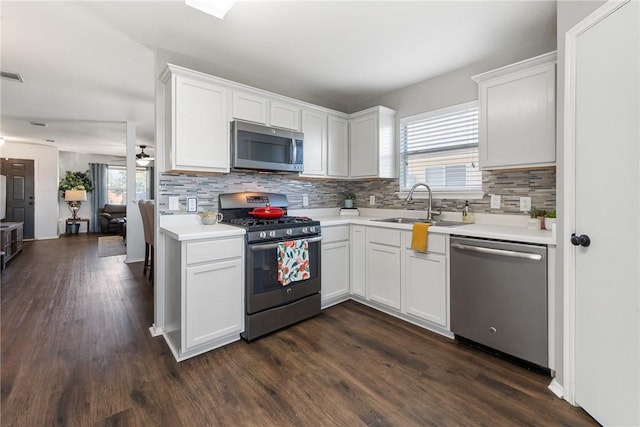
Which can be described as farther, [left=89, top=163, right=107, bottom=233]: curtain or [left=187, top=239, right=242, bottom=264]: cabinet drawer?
[left=89, top=163, right=107, bottom=233]: curtain

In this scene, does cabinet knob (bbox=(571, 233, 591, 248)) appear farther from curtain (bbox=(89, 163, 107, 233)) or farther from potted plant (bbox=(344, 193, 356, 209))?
curtain (bbox=(89, 163, 107, 233))

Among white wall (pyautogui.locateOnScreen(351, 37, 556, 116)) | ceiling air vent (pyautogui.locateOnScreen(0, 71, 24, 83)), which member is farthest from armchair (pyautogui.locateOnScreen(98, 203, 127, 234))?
white wall (pyautogui.locateOnScreen(351, 37, 556, 116))

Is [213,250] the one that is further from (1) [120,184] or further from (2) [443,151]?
(1) [120,184]

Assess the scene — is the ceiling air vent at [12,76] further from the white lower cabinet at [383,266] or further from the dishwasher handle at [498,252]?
the dishwasher handle at [498,252]

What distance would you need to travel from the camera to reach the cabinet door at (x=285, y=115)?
2871mm

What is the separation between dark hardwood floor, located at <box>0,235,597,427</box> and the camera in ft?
4.98

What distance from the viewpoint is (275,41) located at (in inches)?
93.7

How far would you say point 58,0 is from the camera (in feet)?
6.34

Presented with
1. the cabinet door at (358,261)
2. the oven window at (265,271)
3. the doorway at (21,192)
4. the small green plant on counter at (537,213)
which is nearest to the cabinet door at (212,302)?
the oven window at (265,271)

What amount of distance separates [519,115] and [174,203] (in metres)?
2.80

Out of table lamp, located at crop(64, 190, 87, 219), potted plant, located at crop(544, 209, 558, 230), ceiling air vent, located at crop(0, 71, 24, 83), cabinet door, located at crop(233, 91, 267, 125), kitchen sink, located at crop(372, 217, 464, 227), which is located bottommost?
kitchen sink, located at crop(372, 217, 464, 227)

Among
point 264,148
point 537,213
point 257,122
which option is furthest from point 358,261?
point 257,122

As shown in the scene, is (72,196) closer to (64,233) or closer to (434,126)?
(64,233)

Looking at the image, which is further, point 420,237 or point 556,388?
point 420,237
